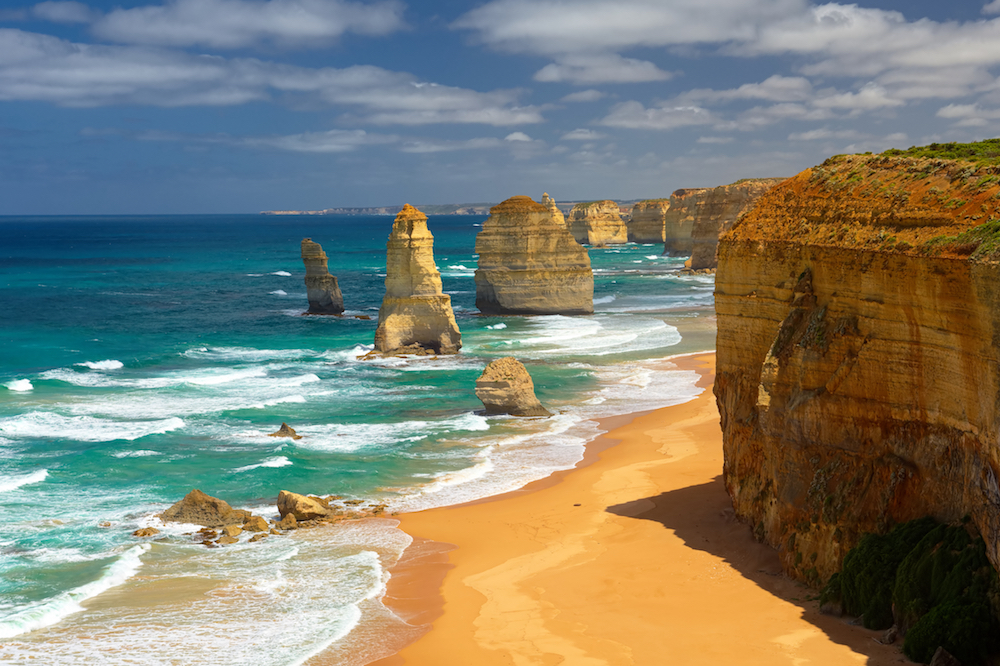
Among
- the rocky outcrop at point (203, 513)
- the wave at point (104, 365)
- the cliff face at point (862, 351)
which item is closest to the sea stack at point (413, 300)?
the wave at point (104, 365)

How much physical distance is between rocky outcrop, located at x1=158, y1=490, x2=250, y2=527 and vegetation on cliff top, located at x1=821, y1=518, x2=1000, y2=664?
1272 centimetres

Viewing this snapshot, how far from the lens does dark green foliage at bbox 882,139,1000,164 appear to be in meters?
13.5

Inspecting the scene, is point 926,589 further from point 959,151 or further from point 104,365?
point 104,365

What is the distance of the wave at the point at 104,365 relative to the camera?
40653mm

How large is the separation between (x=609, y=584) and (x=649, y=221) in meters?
130

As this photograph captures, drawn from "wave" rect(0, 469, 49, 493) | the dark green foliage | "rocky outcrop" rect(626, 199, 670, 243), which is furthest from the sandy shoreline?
"rocky outcrop" rect(626, 199, 670, 243)

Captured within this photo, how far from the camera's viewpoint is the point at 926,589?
34.9ft

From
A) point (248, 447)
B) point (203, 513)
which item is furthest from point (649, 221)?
point (203, 513)

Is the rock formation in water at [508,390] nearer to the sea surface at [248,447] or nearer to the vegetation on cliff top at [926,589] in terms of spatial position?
the sea surface at [248,447]

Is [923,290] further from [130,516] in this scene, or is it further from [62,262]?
[62,262]

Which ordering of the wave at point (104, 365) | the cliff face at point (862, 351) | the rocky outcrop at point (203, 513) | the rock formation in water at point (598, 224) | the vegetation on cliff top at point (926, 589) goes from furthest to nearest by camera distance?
the rock formation in water at point (598, 224) → the wave at point (104, 365) → the rocky outcrop at point (203, 513) → the cliff face at point (862, 351) → the vegetation on cliff top at point (926, 589)

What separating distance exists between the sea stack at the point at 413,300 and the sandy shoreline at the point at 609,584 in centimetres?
2117

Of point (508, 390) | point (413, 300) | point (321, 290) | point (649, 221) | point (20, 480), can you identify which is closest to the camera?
point (20, 480)

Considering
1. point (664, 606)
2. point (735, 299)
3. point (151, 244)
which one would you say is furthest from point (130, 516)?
point (151, 244)
